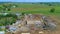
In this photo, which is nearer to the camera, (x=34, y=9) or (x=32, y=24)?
(x=32, y=24)

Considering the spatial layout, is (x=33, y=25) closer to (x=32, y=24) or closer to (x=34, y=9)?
(x=32, y=24)

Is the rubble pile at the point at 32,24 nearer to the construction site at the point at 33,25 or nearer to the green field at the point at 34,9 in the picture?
the construction site at the point at 33,25

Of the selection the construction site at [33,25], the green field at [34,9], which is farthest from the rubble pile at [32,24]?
the green field at [34,9]

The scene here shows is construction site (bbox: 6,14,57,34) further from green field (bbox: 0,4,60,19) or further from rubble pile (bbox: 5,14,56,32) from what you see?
green field (bbox: 0,4,60,19)

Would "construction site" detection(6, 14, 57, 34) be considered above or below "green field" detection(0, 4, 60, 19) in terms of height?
below

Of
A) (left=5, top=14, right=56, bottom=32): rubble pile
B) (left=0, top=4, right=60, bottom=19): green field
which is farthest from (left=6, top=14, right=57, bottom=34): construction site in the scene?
(left=0, top=4, right=60, bottom=19): green field

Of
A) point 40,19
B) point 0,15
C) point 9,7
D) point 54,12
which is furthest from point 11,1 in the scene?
point 54,12

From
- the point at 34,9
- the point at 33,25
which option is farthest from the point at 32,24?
the point at 34,9

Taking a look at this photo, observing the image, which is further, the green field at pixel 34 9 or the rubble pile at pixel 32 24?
the green field at pixel 34 9

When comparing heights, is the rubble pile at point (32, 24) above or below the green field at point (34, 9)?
below

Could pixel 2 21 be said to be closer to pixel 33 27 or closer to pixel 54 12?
pixel 33 27

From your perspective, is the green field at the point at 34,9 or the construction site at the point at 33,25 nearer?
the construction site at the point at 33,25
